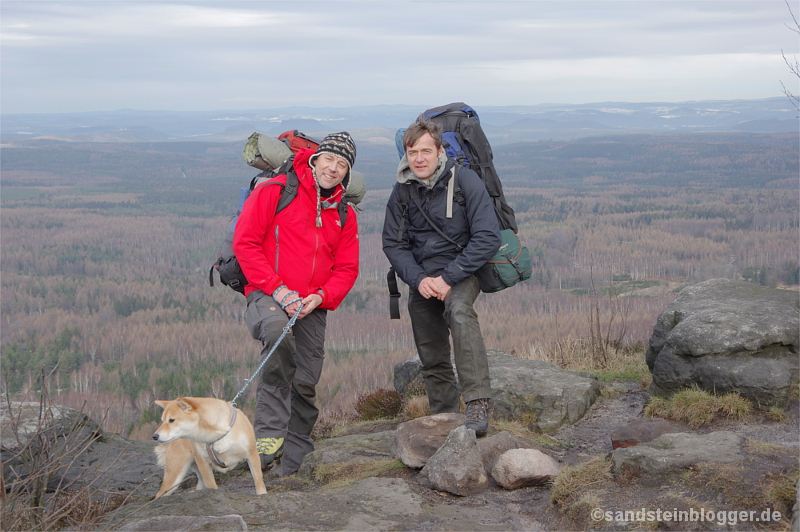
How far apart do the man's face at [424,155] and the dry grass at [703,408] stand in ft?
12.3

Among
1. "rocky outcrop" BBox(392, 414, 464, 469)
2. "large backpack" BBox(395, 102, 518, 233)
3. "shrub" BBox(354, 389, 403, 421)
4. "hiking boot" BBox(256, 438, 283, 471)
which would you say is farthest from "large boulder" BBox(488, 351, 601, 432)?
"hiking boot" BBox(256, 438, 283, 471)

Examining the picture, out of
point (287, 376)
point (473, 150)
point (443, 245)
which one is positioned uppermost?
point (473, 150)

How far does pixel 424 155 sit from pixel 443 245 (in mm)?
878

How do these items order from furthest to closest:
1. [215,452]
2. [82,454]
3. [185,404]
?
[82,454], [215,452], [185,404]

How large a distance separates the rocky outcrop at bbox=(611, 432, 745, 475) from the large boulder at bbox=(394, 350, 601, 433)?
2.04 metres

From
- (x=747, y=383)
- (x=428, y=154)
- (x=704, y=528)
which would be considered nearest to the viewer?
(x=704, y=528)

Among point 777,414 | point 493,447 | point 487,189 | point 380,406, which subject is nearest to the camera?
point 493,447

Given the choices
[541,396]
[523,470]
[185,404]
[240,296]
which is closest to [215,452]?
[185,404]

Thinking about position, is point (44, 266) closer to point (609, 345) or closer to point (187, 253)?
point (187, 253)

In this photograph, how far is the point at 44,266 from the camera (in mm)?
125875

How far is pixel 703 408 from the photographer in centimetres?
629

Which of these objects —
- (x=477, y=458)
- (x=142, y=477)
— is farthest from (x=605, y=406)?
(x=142, y=477)

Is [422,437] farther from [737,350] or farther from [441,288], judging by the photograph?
[737,350]

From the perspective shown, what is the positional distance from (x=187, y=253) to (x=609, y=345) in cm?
13363
